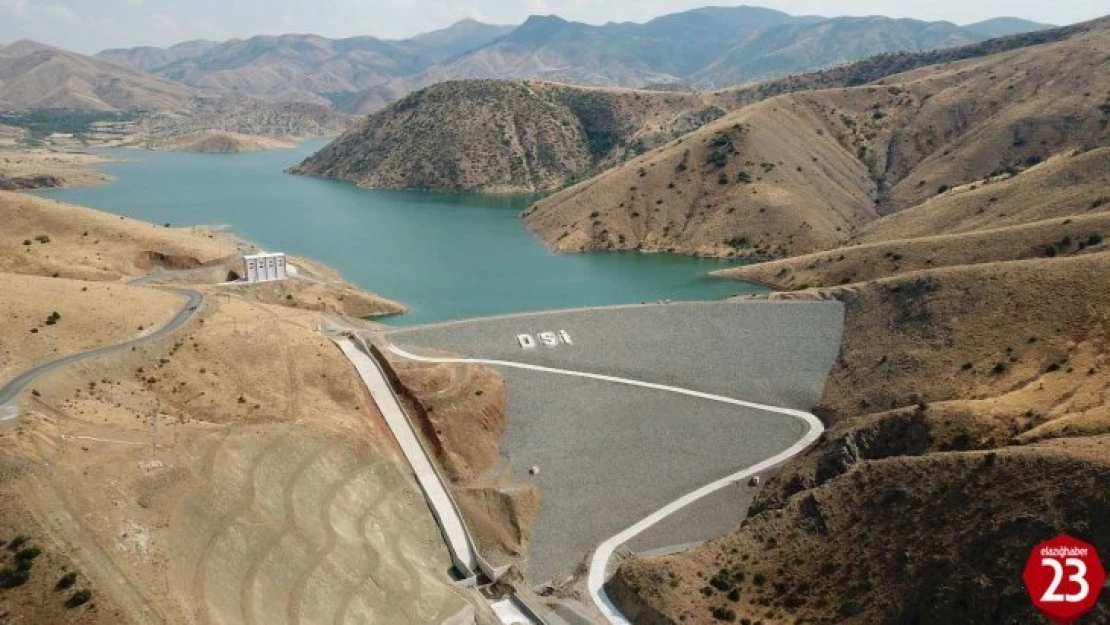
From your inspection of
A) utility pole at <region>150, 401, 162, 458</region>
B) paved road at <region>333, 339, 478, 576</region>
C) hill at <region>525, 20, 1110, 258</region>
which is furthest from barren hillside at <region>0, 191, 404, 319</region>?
hill at <region>525, 20, 1110, 258</region>

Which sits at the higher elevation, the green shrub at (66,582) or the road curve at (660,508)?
the green shrub at (66,582)

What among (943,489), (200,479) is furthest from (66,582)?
(943,489)

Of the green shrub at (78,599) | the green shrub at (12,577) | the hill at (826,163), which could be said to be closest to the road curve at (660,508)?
the green shrub at (78,599)

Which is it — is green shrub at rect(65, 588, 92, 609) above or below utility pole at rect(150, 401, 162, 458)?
below

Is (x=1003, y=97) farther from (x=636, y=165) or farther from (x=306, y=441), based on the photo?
(x=306, y=441)

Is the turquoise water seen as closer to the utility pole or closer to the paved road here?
the paved road

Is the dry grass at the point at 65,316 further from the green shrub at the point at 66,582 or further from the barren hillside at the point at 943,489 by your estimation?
the barren hillside at the point at 943,489

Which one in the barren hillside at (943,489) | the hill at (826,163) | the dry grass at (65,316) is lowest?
the barren hillside at (943,489)

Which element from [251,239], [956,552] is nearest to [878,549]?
[956,552]
